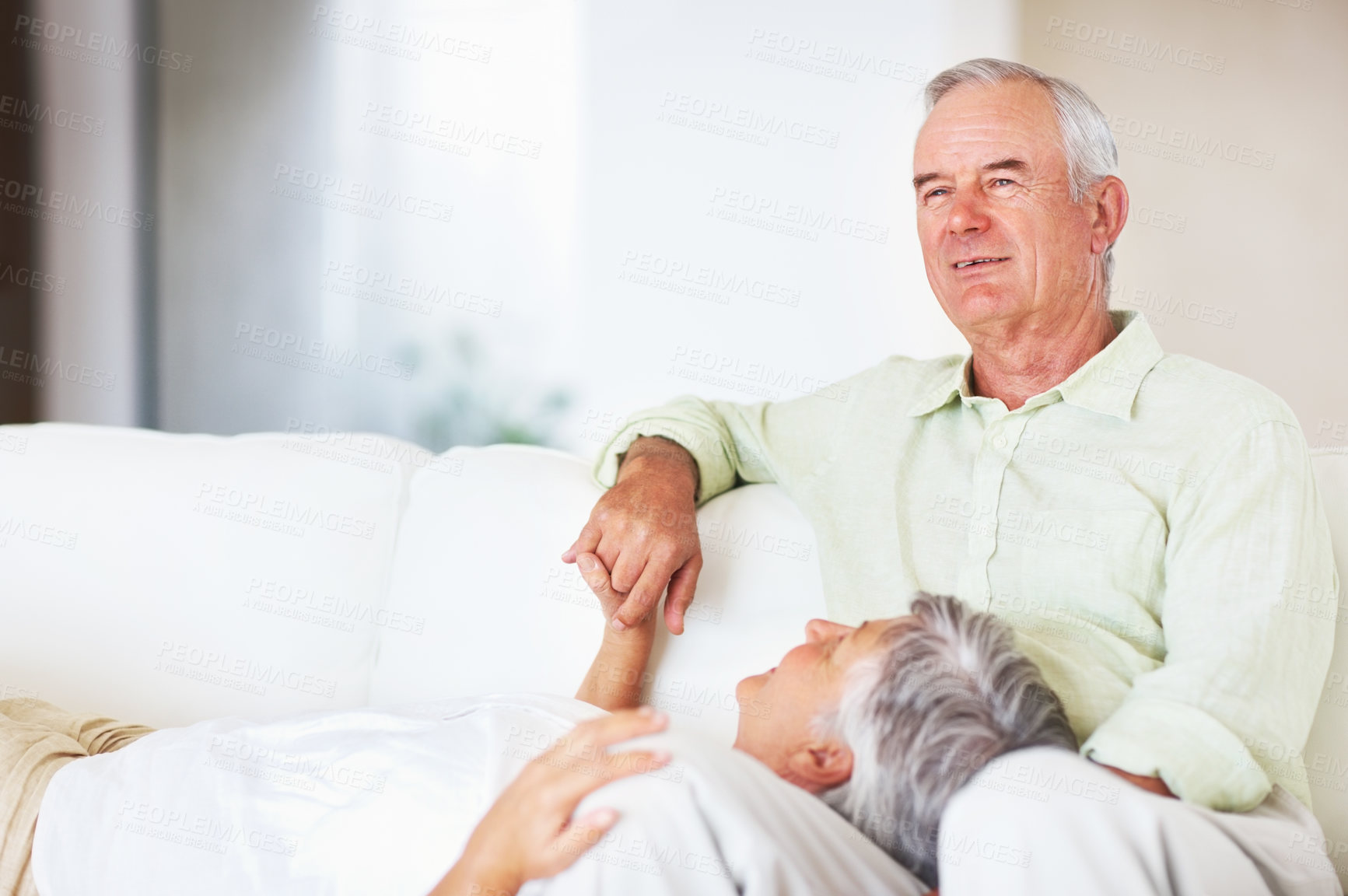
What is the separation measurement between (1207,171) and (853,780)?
2087mm

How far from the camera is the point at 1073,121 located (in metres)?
1.19

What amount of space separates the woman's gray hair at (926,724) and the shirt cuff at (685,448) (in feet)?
1.72

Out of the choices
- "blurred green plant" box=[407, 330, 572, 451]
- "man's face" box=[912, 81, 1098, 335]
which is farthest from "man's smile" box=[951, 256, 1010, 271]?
"blurred green plant" box=[407, 330, 572, 451]

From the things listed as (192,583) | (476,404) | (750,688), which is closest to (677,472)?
(750,688)

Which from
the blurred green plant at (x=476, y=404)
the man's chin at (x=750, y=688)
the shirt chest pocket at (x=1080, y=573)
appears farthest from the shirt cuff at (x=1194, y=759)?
the blurred green plant at (x=476, y=404)

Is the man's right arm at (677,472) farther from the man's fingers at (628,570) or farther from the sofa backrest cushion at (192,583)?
the sofa backrest cushion at (192,583)

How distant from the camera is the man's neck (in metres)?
1.19

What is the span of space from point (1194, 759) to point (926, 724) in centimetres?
22

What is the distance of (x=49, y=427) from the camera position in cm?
160

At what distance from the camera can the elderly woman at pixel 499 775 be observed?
2.57 feet

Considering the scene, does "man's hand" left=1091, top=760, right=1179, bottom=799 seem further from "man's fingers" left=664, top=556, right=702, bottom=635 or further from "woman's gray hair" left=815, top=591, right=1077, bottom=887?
"man's fingers" left=664, top=556, right=702, bottom=635

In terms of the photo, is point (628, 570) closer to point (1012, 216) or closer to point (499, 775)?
point (499, 775)

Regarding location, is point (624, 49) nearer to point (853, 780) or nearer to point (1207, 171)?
point (1207, 171)

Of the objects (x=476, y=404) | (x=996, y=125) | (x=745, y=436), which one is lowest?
(x=476, y=404)
